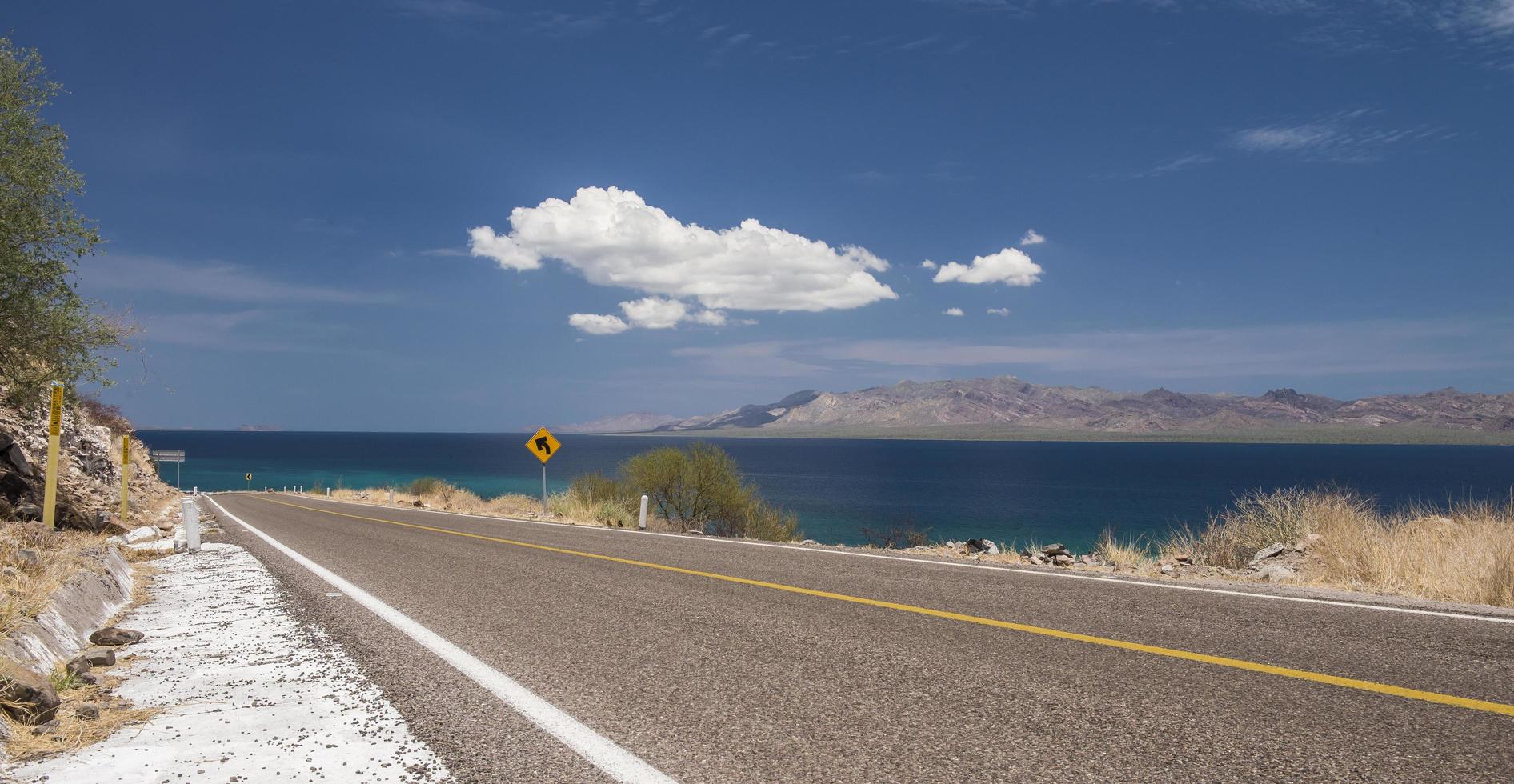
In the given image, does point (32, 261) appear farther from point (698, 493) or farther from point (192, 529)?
point (698, 493)

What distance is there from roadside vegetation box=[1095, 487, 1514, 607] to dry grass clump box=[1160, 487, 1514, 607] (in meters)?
0.01

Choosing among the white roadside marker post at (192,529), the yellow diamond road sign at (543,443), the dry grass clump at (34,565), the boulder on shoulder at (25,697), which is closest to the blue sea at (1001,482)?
the yellow diamond road sign at (543,443)

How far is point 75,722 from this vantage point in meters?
3.72

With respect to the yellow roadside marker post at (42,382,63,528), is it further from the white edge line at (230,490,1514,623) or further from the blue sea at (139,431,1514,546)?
the blue sea at (139,431,1514,546)

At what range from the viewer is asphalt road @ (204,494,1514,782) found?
3.24 meters

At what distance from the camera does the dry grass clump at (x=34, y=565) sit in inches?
197

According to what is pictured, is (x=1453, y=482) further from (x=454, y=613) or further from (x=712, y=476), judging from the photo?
(x=454, y=613)

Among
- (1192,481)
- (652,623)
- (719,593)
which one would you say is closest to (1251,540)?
(719,593)

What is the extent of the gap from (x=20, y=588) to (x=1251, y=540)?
13634 millimetres

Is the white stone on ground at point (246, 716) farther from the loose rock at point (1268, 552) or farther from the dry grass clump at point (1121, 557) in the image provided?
the loose rock at point (1268, 552)

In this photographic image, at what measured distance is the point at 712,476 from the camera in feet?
97.5

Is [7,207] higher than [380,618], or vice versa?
[7,207]

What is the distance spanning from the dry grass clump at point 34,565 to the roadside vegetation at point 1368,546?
1089 cm

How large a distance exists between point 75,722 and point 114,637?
242 centimetres
